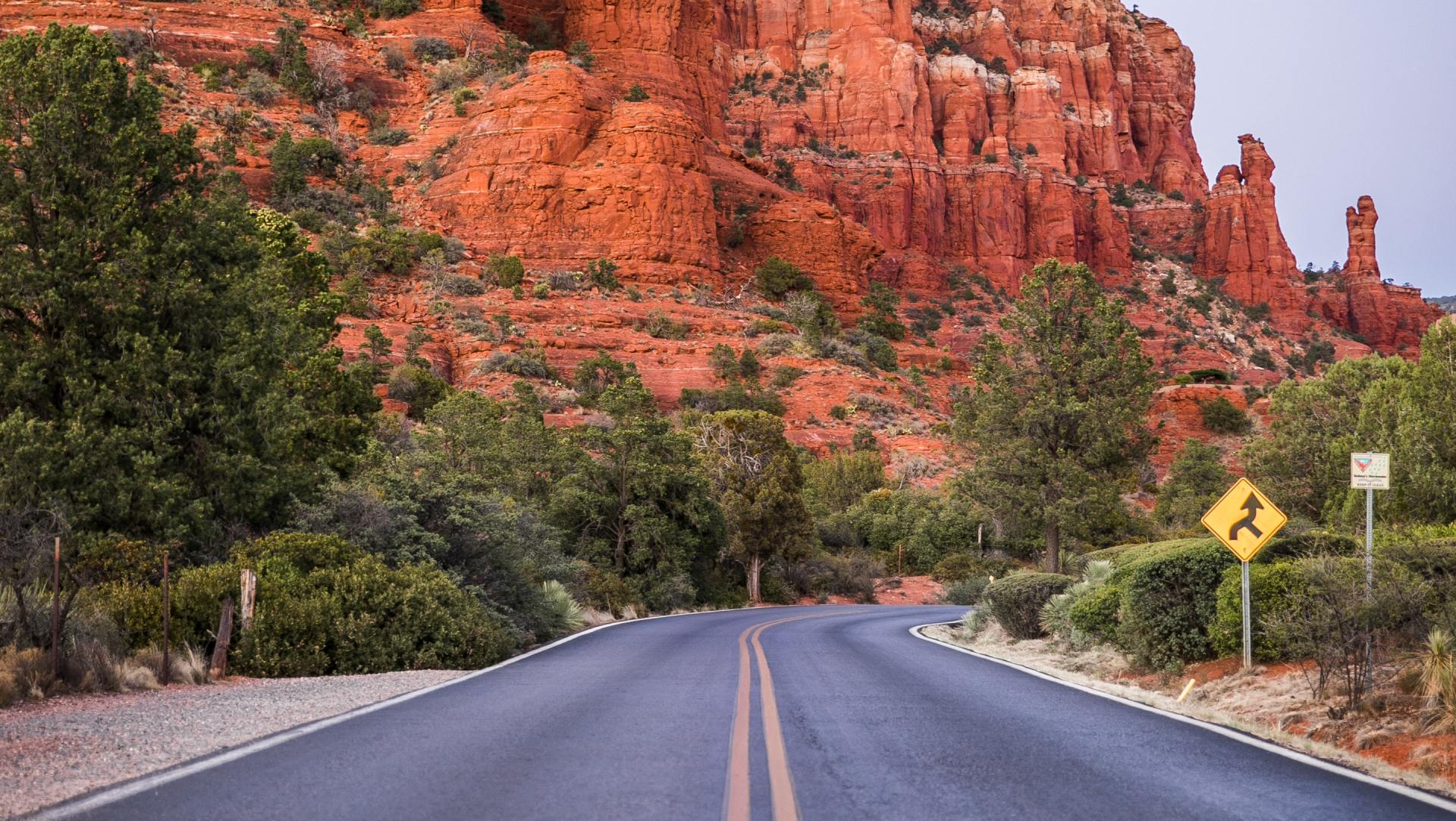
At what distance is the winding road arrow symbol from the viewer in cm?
1211

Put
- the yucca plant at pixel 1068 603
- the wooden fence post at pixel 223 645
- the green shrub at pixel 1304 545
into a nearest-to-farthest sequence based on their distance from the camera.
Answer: the wooden fence post at pixel 223 645 < the green shrub at pixel 1304 545 < the yucca plant at pixel 1068 603

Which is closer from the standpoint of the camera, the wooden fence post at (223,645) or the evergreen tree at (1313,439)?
the wooden fence post at (223,645)

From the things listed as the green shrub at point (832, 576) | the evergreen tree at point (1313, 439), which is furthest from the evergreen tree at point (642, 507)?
the evergreen tree at point (1313, 439)

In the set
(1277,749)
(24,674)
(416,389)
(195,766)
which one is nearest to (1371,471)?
(1277,749)

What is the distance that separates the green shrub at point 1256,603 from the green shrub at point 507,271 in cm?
6154

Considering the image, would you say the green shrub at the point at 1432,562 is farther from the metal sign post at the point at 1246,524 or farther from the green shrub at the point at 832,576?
the green shrub at the point at 832,576

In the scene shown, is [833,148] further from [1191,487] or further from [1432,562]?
[1432,562]

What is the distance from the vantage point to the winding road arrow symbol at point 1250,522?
39.7 ft

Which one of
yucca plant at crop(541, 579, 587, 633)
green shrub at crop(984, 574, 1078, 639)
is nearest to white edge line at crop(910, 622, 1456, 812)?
green shrub at crop(984, 574, 1078, 639)

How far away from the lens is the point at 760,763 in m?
7.17

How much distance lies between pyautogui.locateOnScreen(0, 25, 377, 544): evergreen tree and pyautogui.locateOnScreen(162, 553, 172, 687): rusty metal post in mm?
2979

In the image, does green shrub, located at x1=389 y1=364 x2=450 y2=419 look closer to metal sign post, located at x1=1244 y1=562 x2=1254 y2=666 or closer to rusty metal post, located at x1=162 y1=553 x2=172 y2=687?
rusty metal post, located at x1=162 y1=553 x2=172 y2=687

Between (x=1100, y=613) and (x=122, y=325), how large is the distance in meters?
16.1

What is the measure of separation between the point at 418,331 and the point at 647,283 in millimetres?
18933
